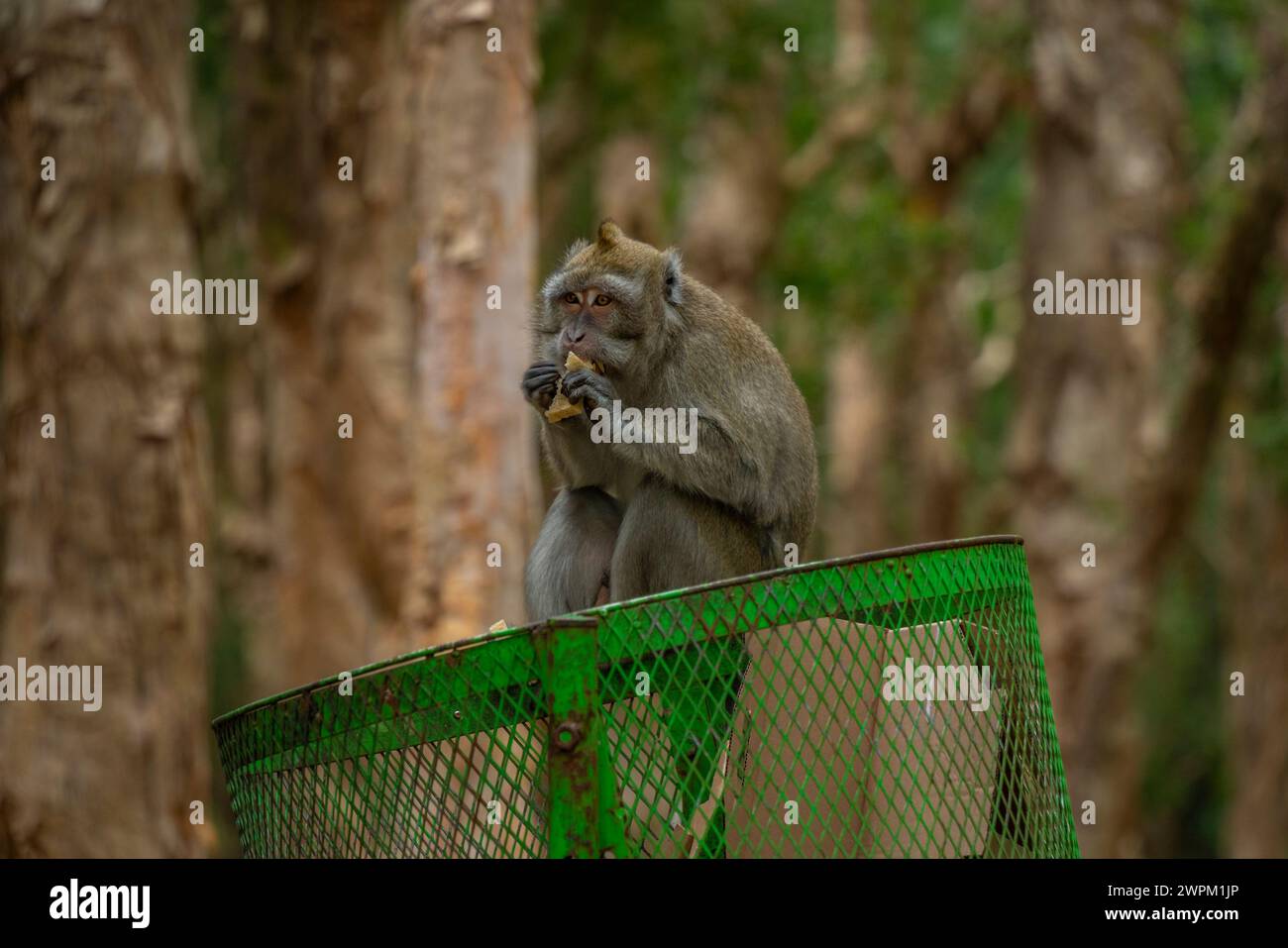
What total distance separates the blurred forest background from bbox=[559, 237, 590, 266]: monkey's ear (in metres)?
2.01

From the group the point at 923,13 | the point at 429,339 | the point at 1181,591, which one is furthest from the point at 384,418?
the point at 1181,591

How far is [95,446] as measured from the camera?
310 inches

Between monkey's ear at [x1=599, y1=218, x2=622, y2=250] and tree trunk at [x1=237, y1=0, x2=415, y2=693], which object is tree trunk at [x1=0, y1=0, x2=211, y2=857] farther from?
tree trunk at [x1=237, y1=0, x2=415, y2=693]

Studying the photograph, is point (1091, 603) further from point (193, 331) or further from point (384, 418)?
point (193, 331)

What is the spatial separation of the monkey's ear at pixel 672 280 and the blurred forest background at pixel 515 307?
2.45m

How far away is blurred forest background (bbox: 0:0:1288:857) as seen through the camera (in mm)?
7977

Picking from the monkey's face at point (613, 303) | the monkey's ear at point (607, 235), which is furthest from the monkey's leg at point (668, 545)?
the monkey's ear at point (607, 235)

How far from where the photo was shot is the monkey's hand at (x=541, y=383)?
645 cm

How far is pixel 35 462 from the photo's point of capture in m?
7.95

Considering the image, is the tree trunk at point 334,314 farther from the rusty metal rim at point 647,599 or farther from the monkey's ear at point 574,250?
the rusty metal rim at point 647,599

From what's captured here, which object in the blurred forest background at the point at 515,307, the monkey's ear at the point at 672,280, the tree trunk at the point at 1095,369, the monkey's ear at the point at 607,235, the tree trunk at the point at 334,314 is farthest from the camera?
the tree trunk at the point at 1095,369

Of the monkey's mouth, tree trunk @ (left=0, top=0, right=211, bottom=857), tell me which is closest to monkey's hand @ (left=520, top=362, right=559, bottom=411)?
the monkey's mouth
